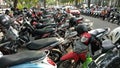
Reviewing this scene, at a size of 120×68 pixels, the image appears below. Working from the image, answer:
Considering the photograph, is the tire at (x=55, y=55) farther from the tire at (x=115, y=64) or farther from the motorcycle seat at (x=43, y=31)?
the tire at (x=115, y=64)

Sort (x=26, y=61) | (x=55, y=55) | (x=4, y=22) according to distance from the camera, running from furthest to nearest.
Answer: (x=4, y=22), (x=55, y=55), (x=26, y=61)

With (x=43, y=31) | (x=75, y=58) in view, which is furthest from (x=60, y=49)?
(x=43, y=31)

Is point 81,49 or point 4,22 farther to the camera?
point 4,22

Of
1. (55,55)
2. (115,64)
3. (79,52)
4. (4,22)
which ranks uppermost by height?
(4,22)

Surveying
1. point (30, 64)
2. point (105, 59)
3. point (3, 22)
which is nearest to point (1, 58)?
point (30, 64)

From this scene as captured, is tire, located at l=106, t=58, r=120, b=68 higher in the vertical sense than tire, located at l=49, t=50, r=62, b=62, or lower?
higher

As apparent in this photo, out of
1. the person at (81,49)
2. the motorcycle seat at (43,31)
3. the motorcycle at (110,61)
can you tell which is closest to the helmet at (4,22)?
the motorcycle seat at (43,31)

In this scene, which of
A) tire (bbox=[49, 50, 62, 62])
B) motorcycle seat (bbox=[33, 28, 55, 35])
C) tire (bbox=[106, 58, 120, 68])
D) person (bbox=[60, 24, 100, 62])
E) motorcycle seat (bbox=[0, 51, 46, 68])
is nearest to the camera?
tire (bbox=[106, 58, 120, 68])

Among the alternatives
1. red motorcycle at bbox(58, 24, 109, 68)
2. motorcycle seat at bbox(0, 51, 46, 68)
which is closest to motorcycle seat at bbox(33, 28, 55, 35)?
red motorcycle at bbox(58, 24, 109, 68)

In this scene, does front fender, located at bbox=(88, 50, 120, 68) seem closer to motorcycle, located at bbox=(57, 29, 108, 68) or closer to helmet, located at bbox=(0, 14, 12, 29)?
motorcycle, located at bbox=(57, 29, 108, 68)

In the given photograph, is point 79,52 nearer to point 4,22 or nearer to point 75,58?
point 75,58

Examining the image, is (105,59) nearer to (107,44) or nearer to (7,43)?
(107,44)

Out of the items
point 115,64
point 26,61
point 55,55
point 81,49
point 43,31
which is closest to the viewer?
point 115,64

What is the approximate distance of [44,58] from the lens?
158 inches
